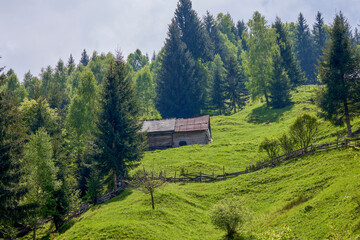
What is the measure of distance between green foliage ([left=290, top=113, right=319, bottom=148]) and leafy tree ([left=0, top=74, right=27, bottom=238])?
3067 cm

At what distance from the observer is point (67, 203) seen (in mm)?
32625

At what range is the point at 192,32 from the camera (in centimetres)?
10156

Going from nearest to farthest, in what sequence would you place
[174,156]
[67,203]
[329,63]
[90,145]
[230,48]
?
1. [67,203]
2. [329,63]
3. [90,145]
4. [174,156]
5. [230,48]

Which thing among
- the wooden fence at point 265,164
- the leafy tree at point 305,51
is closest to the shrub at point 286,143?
the wooden fence at point 265,164

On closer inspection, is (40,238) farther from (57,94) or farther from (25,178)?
(57,94)

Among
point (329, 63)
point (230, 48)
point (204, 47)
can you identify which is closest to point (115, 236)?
point (329, 63)

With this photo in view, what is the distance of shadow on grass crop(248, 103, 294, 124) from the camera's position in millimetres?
63812

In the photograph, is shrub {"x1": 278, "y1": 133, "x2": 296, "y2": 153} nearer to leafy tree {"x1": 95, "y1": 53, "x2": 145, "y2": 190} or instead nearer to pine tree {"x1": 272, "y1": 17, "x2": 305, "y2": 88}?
leafy tree {"x1": 95, "y1": 53, "x2": 145, "y2": 190}

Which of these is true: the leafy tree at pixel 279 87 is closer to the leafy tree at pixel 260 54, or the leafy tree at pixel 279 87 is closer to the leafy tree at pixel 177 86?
the leafy tree at pixel 260 54

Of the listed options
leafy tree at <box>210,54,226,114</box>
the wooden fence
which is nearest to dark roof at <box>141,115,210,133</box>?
the wooden fence

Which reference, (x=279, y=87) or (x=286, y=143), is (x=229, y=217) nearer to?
(x=286, y=143)

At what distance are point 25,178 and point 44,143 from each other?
19.4 feet

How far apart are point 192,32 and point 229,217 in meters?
88.2

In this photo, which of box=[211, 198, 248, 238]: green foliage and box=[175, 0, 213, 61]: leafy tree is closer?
box=[211, 198, 248, 238]: green foliage
